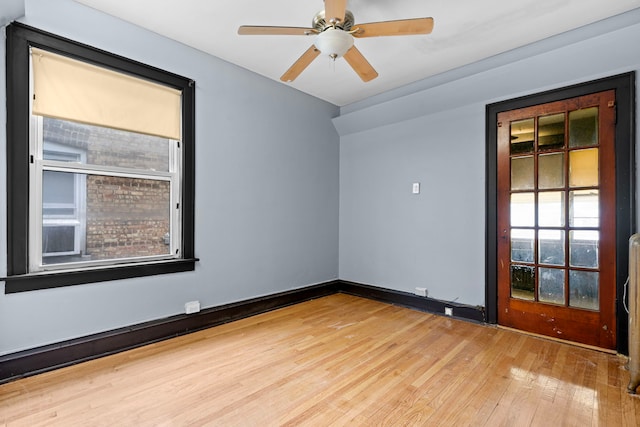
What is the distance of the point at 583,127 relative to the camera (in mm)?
2744

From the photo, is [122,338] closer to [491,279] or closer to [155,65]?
[155,65]

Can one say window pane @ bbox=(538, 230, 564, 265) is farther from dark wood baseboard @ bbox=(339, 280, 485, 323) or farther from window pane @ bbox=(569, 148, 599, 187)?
dark wood baseboard @ bbox=(339, 280, 485, 323)

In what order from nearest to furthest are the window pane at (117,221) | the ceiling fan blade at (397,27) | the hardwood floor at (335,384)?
the hardwood floor at (335,384) → the ceiling fan blade at (397,27) → the window pane at (117,221)

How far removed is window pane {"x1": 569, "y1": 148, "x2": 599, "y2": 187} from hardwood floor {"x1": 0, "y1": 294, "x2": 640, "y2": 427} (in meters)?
1.44

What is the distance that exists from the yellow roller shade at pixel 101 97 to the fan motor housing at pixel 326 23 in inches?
61.9

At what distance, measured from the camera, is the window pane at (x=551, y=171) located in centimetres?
286

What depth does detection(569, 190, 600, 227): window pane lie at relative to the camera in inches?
105

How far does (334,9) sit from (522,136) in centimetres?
232

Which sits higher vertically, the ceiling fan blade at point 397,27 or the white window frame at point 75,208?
the ceiling fan blade at point 397,27

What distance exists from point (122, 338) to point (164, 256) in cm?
75

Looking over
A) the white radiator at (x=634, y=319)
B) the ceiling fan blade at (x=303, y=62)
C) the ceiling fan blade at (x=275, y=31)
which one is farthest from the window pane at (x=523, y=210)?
the ceiling fan blade at (x=275, y=31)

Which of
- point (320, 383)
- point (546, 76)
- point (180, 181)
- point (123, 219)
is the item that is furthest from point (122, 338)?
point (546, 76)

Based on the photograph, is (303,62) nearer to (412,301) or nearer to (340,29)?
(340,29)

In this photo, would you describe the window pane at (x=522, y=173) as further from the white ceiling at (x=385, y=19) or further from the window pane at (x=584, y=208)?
the white ceiling at (x=385, y=19)
